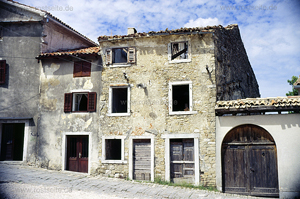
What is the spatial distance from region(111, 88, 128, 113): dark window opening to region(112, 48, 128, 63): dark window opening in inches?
65.9

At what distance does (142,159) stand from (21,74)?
349 inches

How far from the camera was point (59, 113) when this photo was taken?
15008mm

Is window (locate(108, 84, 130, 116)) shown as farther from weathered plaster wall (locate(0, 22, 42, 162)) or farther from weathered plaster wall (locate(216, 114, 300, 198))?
weathered plaster wall (locate(216, 114, 300, 198))

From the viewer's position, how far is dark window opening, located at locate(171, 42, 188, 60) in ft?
45.5

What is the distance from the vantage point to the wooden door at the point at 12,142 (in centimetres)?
1531

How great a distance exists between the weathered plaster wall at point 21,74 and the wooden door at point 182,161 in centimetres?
802

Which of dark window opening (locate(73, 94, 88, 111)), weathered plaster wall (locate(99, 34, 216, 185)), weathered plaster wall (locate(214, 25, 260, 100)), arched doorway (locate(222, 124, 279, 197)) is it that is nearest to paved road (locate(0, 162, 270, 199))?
arched doorway (locate(222, 124, 279, 197))

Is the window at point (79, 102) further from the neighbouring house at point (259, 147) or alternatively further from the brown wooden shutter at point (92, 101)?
the neighbouring house at point (259, 147)

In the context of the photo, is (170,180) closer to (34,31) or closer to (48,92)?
(48,92)

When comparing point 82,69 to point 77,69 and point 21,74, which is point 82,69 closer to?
point 77,69

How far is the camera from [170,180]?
13008mm

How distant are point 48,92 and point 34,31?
3.93 m

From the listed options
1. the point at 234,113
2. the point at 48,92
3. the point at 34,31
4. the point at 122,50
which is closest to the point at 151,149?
the point at 234,113

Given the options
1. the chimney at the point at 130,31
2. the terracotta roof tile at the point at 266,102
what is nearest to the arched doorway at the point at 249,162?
the terracotta roof tile at the point at 266,102
